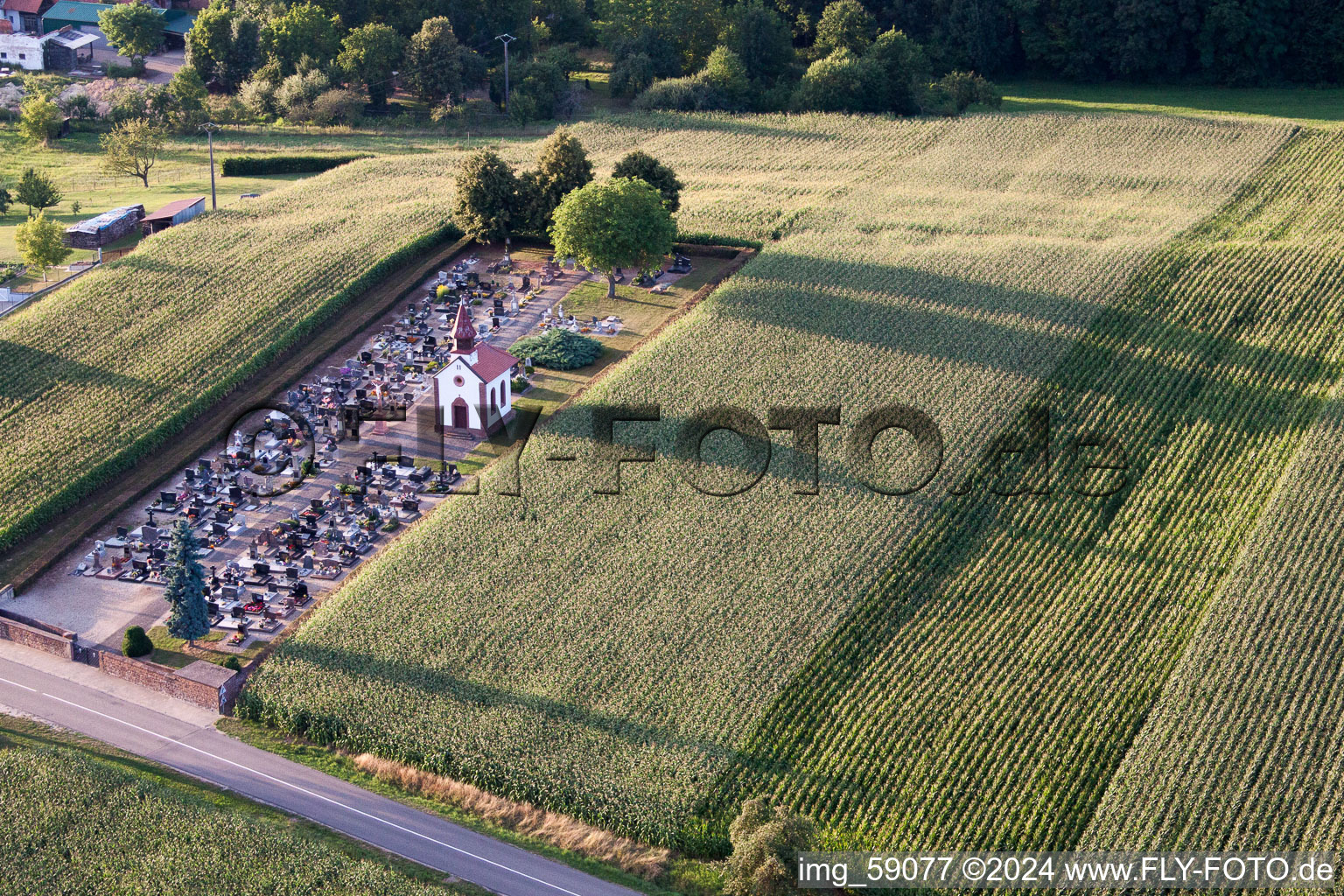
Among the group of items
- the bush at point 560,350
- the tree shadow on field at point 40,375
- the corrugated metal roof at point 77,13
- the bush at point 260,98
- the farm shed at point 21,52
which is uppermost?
the corrugated metal roof at point 77,13

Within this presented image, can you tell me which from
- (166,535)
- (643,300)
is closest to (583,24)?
(643,300)

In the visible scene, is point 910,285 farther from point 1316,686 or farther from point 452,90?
point 452,90

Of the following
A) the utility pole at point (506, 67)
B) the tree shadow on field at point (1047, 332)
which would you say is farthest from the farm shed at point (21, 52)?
the tree shadow on field at point (1047, 332)

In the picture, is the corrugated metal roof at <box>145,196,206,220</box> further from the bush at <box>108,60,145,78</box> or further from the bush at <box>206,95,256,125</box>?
the bush at <box>108,60,145,78</box>

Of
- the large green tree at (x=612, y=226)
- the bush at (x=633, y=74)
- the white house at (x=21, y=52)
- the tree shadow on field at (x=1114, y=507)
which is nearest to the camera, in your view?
the tree shadow on field at (x=1114, y=507)

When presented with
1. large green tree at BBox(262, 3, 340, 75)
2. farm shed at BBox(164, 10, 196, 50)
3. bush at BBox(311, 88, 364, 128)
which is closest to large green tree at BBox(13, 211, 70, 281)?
bush at BBox(311, 88, 364, 128)

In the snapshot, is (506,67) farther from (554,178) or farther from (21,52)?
(21,52)

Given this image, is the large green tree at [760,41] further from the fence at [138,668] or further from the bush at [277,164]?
the fence at [138,668]

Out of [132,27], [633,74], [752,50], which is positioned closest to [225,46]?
[132,27]
